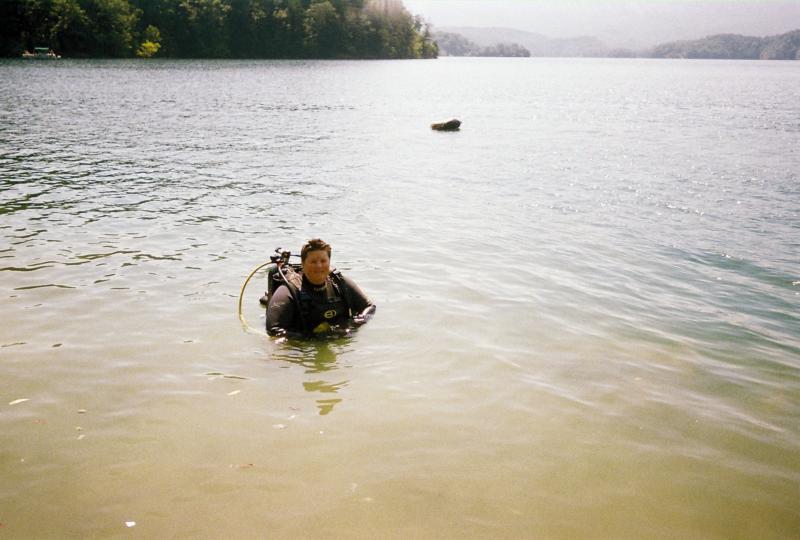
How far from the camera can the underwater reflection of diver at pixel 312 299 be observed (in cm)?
765

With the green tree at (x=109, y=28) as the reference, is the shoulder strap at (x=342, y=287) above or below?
below

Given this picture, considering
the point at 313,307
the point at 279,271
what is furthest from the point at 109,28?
the point at 313,307

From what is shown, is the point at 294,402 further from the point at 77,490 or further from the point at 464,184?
the point at 464,184

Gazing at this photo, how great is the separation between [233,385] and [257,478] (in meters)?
1.82

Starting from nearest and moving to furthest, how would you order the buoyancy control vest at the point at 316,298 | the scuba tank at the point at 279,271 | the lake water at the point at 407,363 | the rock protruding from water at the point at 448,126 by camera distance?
the lake water at the point at 407,363 → the buoyancy control vest at the point at 316,298 → the scuba tank at the point at 279,271 → the rock protruding from water at the point at 448,126

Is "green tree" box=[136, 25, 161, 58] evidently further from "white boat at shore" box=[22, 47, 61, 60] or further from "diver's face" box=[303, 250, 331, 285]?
"diver's face" box=[303, 250, 331, 285]

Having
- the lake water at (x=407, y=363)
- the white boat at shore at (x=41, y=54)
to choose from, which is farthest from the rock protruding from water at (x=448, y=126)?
the white boat at shore at (x=41, y=54)

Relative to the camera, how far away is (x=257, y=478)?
512 cm

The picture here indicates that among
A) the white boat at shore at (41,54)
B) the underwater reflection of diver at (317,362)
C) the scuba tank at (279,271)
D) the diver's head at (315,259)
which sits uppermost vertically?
the white boat at shore at (41,54)

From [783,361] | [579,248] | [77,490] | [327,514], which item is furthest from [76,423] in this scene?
[579,248]

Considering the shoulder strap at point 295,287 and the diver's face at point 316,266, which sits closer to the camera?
the diver's face at point 316,266

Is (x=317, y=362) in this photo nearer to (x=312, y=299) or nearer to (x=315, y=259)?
(x=312, y=299)

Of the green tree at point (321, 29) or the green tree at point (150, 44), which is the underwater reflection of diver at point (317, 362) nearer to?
the green tree at point (150, 44)

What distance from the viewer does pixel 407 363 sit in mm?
7461
